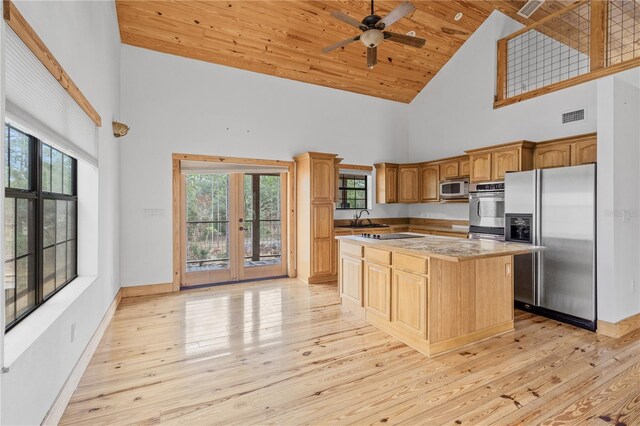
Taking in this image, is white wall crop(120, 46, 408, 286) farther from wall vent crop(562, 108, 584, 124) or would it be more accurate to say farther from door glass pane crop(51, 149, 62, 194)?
wall vent crop(562, 108, 584, 124)

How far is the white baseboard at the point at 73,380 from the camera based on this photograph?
1870mm

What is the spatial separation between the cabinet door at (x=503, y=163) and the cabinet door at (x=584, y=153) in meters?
0.63

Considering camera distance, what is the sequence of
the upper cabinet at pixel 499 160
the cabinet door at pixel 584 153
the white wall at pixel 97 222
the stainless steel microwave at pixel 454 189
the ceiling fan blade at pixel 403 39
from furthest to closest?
1. the stainless steel microwave at pixel 454 189
2. the upper cabinet at pixel 499 160
3. the cabinet door at pixel 584 153
4. the ceiling fan blade at pixel 403 39
5. the white wall at pixel 97 222

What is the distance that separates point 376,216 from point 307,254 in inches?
78.4

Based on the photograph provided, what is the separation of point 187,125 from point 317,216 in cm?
249

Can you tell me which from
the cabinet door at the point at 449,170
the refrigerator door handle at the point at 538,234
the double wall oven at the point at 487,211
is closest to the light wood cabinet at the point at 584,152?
the refrigerator door handle at the point at 538,234

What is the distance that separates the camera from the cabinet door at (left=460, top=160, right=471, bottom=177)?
554cm

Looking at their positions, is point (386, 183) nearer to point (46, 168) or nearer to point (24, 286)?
point (46, 168)

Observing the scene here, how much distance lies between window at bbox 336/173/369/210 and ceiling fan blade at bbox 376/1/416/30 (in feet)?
11.5

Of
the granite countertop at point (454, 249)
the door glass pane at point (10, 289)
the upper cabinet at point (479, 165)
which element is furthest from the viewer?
the upper cabinet at point (479, 165)

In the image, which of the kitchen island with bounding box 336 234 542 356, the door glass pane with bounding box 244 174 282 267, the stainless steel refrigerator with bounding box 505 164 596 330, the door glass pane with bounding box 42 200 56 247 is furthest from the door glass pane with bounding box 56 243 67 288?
the stainless steel refrigerator with bounding box 505 164 596 330

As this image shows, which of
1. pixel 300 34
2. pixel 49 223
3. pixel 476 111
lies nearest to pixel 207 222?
pixel 49 223

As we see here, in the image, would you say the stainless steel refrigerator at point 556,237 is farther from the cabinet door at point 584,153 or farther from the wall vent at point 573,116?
the wall vent at point 573,116

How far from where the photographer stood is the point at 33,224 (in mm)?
2070
